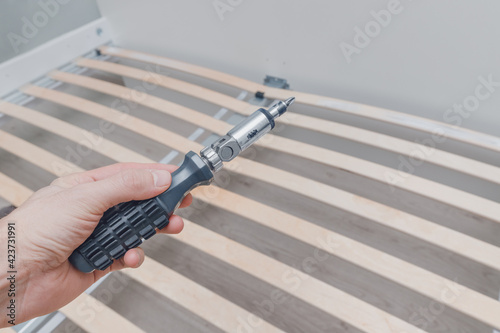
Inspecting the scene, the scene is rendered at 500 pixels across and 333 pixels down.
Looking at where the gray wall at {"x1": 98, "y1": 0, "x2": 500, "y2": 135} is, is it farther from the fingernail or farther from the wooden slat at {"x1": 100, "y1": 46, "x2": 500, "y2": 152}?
the fingernail

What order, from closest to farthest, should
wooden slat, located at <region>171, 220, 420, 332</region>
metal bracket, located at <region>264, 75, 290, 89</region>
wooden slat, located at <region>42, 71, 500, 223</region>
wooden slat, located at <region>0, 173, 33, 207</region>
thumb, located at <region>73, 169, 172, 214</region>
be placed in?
thumb, located at <region>73, 169, 172, 214</region>
wooden slat, located at <region>171, 220, 420, 332</region>
wooden slat, located at <region>42, 71, 500, 223</region>
wooden slat, located at <region>0, 173, 33, 207</region>
metal bracket, located at <region>264, 75, 290, 89</region>

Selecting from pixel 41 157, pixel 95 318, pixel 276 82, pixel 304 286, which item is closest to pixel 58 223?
pixel 95 318

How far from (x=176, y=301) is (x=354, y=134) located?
0.56 m

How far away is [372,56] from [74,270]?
0.81 meters

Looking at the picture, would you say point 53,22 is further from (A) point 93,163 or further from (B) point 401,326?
(B) point 401,326

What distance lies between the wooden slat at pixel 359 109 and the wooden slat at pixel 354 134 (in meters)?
0.04

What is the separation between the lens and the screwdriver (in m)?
0.49

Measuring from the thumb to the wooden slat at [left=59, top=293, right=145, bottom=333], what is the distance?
0.82ft

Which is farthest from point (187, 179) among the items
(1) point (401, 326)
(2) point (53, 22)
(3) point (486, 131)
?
(2) point (53, 22)

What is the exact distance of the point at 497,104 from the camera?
81 cm

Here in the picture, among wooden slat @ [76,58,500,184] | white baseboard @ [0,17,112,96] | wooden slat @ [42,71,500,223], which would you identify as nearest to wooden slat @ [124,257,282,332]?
wooden slat @ [42,71,500,223]

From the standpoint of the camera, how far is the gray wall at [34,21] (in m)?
1.18

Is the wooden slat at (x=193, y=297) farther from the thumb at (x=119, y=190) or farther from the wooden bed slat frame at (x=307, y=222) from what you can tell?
the thumb at (x=119, y=190)

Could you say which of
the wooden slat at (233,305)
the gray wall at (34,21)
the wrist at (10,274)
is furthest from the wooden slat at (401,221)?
the gray wall at (34,21)
